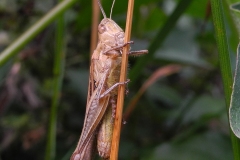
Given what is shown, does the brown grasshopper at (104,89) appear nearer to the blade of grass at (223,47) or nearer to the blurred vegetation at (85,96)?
the blurred vegetation at (85,96)

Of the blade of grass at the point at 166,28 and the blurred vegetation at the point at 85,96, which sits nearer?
the blade of grass at the point at 166,28

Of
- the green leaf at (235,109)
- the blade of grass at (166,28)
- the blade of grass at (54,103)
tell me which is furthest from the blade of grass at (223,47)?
the blade of grass at (54,103)

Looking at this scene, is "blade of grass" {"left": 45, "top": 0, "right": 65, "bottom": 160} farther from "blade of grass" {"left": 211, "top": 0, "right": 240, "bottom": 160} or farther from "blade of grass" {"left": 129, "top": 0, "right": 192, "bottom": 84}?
"blade of grass" {"left": 211, "top": 0, "right": 240, "bottom": 160}

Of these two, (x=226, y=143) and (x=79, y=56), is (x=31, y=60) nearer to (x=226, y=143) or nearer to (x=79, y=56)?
(x=79, y=56)

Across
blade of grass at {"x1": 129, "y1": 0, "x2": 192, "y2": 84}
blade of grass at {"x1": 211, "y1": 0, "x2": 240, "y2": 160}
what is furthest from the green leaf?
blade of grass at {"x1": 129, "y1": 0, "x2": 192, "y2": 84}

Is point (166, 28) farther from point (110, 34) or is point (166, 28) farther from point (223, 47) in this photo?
point (223, 47)

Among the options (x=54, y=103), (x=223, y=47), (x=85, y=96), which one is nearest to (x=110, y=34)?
(x=54, y=103)
